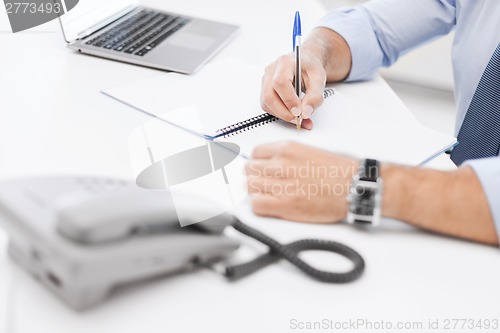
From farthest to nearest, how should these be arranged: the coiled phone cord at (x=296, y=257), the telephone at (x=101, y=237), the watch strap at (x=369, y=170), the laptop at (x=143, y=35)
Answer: the laptop at (x=143, y=35), the watch strap at (x=369, y=170), the coiled phone cord at (x=296, y=257), the telephone at (x=101, y=237)

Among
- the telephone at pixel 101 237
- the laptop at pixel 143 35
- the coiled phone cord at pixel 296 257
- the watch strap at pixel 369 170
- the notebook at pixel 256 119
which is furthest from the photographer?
the laptop at pixel 143 35

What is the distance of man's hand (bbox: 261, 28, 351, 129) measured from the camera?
2.92 feet

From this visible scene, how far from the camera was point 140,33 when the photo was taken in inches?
47.0

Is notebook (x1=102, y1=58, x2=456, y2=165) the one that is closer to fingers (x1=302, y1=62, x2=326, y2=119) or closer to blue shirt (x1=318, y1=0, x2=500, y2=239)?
fingers (x1=302, y1=62, x2=326, y2=119)

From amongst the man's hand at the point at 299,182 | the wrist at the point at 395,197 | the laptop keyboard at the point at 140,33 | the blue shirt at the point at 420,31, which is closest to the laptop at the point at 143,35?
the laptop keyboard at the point at 140,33

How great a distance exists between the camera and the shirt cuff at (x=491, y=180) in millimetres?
676

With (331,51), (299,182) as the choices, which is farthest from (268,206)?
(331,51)

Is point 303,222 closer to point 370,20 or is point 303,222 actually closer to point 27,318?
point 27,318

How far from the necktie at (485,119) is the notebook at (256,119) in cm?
17

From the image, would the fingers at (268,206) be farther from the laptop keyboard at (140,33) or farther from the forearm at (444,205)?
the laptop keyboard at (140,33)

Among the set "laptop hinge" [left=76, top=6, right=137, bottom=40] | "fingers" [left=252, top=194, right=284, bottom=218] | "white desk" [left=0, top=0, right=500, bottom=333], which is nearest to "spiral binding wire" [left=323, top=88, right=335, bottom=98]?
"white desk" [left=0, top=0, right=500, bottom=333]

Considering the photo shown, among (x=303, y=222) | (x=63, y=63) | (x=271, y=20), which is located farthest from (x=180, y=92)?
(x=271, y=20)

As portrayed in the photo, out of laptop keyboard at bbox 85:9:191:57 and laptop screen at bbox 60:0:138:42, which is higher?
laptop screen at bbox 60:0:138:42

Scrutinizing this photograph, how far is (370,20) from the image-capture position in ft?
3.92
